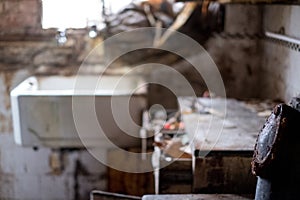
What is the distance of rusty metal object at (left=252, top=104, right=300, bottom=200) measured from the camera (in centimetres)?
123

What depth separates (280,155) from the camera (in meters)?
1.23

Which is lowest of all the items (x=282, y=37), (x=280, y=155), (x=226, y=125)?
(x=226, y=125)

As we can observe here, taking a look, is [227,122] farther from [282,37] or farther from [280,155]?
[280,155]

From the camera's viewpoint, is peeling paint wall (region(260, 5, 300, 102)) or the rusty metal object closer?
the rusty metal object

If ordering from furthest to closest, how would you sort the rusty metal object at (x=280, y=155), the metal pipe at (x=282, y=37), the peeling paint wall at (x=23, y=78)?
the peeling paint wall at (x=23, y=78)
the metal pipe at (x=282, y=37)
the rusty metal object at (x=280, y=155)

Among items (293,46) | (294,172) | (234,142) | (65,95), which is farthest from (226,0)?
(294,172)

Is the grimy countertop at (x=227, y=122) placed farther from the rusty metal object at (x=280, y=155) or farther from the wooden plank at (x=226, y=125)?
the rusty metal object at (x=280, y=155)

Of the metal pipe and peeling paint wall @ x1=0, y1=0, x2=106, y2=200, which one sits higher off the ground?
the metal pipe

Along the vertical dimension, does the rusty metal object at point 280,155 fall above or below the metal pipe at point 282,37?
below

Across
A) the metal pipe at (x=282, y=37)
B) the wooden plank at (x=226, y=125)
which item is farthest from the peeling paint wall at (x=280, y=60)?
the wooden plank at (x=226, y=125)

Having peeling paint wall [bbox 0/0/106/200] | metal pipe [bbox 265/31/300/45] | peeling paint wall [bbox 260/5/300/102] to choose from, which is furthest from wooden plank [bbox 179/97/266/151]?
peeling paint wall [bbox 0/0/106/200]

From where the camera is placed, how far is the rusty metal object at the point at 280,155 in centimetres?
123

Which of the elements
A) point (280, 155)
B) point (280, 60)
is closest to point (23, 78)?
point (280, 60)

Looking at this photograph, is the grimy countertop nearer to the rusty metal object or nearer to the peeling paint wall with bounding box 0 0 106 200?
the rusty metal object
